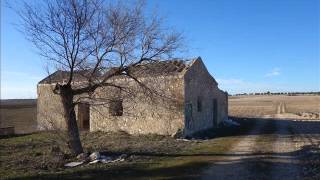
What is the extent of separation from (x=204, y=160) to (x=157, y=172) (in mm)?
2678

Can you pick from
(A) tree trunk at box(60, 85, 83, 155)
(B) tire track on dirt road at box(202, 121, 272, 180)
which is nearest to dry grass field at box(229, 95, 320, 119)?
(B) tire track on dirt road at box(202, 121, 272, 180)

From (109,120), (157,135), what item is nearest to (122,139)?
(157,135)

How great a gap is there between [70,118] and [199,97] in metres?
11.2

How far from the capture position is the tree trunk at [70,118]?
16828mm

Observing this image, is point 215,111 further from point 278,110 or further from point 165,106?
point 278,110

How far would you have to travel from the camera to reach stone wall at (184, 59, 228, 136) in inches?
965

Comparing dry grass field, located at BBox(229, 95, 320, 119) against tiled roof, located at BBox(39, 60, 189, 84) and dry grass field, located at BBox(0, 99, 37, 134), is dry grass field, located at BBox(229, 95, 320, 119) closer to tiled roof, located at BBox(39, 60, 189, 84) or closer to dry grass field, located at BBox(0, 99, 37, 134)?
dry grass field, located at BBox(0, 99, 37, 134)

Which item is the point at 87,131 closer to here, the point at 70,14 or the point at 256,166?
the point at 70,14

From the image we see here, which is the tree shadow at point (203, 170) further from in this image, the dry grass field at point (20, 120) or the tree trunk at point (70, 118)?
the dry grass field at point (20, 120)

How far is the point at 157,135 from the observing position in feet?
79.2

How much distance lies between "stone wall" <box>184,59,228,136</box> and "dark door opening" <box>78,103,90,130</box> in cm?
763

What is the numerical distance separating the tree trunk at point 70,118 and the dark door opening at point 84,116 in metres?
12.9

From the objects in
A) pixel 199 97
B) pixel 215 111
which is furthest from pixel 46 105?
pixel 215 111

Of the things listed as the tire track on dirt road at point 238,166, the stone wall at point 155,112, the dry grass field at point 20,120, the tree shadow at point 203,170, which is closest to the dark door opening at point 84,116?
the stone wall at point 155,112
